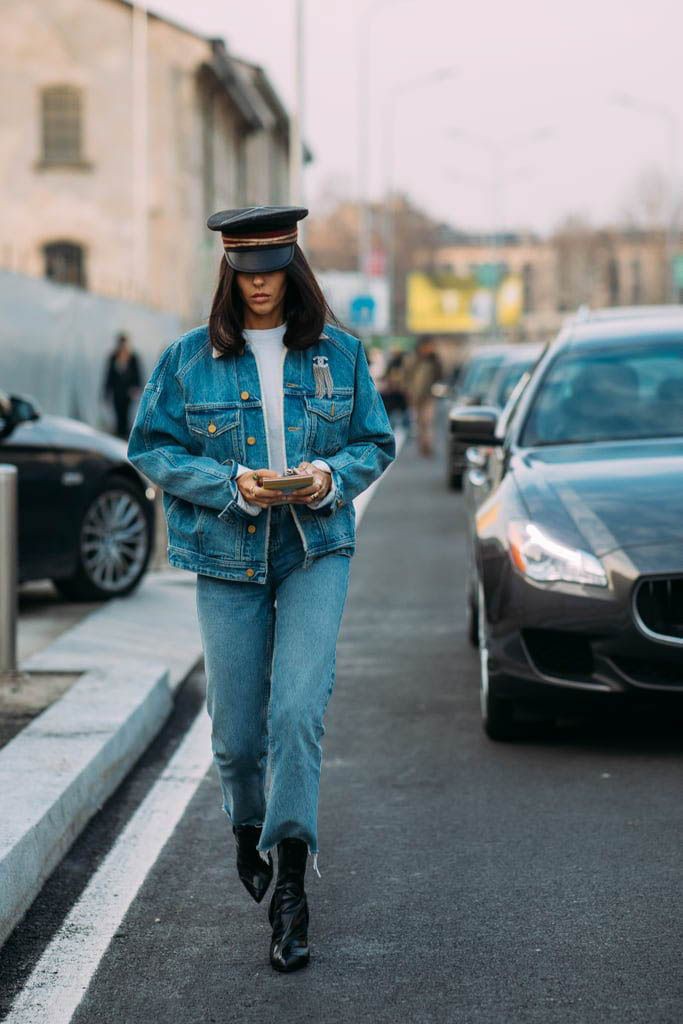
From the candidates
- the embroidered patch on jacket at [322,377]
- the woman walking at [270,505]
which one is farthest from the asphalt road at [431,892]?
the embroidered patch on jacket at [322,377]

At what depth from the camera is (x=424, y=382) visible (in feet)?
99.2

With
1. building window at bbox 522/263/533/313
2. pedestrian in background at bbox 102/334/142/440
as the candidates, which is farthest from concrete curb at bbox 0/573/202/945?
building window at bbox 522/263/533/313

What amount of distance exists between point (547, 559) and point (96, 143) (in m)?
34.7

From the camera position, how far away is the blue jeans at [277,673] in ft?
15.1

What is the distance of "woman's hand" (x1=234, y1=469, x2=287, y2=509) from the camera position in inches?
174

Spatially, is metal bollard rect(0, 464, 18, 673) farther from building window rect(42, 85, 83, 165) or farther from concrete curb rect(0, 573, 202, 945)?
building window rect(42, 85, 83, 165)

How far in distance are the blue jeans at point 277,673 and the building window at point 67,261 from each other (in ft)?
117

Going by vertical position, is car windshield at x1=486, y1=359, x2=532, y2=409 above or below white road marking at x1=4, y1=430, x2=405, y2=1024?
above

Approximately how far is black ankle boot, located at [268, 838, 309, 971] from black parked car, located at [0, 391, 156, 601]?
20.1ft

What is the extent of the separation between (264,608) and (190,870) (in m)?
1.09

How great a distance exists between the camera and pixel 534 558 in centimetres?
676

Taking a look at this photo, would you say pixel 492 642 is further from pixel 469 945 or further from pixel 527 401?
pixel 469 945

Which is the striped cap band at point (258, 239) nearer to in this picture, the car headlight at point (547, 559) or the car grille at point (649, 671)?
the car headlight at point (547, 559)

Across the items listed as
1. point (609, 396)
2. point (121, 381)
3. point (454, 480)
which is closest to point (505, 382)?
point (454, 480)
